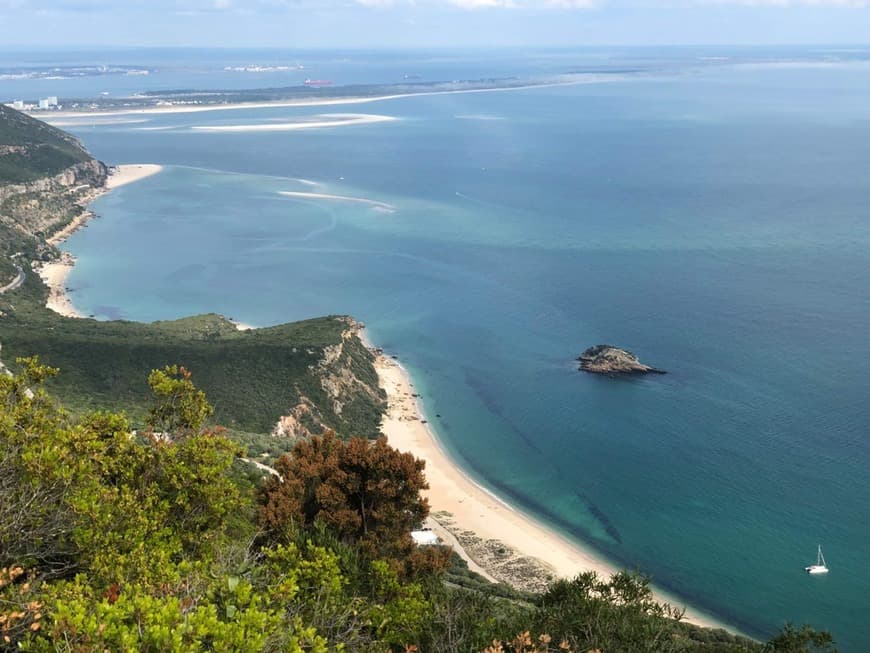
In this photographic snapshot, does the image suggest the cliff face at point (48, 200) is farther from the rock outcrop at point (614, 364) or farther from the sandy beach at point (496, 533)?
the rock outcrop at point (614, 364)

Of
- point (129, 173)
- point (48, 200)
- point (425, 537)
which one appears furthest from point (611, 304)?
point (129, 173)

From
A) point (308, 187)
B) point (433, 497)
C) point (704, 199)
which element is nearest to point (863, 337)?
point (433, 497)

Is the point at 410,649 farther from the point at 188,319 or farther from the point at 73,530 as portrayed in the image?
the point at 188,319

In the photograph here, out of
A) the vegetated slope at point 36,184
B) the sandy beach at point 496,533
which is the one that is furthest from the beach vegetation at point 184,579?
the vegetated slope at point 36,184

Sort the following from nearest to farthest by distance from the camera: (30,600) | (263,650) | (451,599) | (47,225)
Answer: (263,650)
(30,600)
(451,599)
(47,225)

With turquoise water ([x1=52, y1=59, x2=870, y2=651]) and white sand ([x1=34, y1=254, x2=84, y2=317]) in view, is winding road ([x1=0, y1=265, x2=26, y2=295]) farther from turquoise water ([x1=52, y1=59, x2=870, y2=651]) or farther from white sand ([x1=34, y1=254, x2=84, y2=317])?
turquoise water ([x1=52, y1=59, x2=870, y2=651])

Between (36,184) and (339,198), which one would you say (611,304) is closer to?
(339,198)
